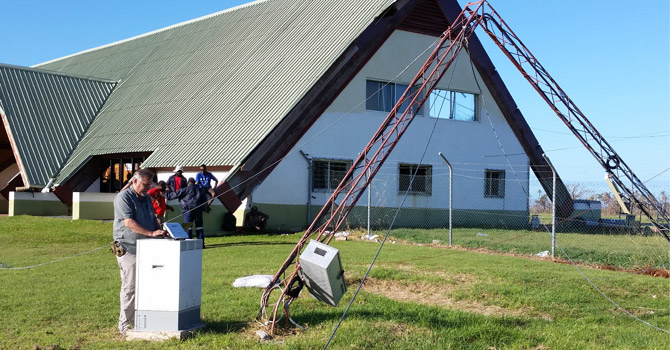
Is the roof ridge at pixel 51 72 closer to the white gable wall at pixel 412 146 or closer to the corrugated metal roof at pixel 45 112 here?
the corrugated metal roof at pixel 45 112

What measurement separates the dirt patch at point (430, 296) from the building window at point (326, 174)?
11.6 meters

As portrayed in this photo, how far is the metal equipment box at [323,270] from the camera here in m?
8.21

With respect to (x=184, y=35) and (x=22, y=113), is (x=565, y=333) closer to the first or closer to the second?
(x=22, y=113)

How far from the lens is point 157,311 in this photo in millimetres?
7855

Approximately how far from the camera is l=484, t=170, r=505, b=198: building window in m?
27.0

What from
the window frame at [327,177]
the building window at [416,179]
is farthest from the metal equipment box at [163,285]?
the building window at [416,179]

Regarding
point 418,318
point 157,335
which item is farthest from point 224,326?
point 418,318

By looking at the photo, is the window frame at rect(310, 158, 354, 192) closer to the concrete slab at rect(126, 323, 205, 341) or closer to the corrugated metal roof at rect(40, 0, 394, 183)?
the corrugated metal roof at rect(40, 0, 394, 183)

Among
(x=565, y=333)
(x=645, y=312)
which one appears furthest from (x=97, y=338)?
(x=645, y=312)

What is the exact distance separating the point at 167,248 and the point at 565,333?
4702 millimetres

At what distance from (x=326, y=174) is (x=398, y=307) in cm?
1398

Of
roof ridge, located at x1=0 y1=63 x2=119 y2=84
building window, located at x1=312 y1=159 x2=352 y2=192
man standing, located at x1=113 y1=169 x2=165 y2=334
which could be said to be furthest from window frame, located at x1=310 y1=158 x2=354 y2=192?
man standing, located at x1=113 y1=169 x2=165 y2=334

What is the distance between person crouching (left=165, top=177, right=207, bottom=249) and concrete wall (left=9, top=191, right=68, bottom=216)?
9.63 metres

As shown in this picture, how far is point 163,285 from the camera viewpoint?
7.85 metres
